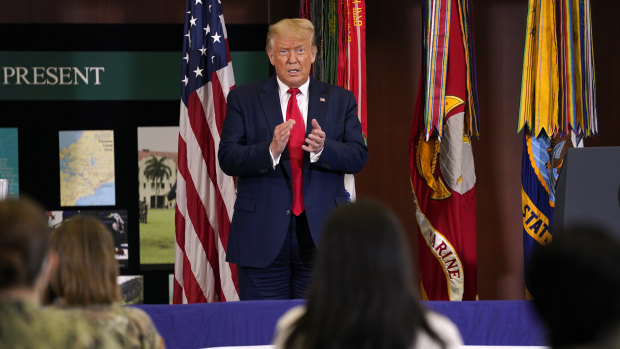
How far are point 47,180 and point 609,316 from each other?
13.9 ft

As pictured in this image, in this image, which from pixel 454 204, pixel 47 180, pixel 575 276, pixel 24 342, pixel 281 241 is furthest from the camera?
pixel 47 180

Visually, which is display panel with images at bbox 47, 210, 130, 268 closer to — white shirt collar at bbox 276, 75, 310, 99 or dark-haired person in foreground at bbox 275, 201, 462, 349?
white shirt collar at bbox 276, 75, 310, 99

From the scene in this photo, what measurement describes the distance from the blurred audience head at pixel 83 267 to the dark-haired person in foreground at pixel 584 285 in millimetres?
942

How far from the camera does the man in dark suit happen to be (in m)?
3.00

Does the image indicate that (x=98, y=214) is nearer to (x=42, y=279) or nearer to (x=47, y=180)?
(x=47, y=180)

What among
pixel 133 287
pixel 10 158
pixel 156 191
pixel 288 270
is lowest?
pixel 133 287

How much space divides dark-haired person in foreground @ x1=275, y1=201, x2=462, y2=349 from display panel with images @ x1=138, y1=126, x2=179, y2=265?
144 inches

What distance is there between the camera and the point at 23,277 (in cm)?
135

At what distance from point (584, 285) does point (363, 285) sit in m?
0.40

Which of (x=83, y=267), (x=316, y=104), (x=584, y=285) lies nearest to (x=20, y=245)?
(x=83, y=267)

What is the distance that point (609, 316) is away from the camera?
1.14m

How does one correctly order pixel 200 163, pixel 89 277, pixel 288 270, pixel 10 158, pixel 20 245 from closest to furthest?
pixel 20 245, pixel 89 277, pixel 288 270, pixel 200 163, pixel 10 158

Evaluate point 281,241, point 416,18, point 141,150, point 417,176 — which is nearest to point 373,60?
point 416,18

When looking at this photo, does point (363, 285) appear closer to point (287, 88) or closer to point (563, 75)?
point (287, 88)
